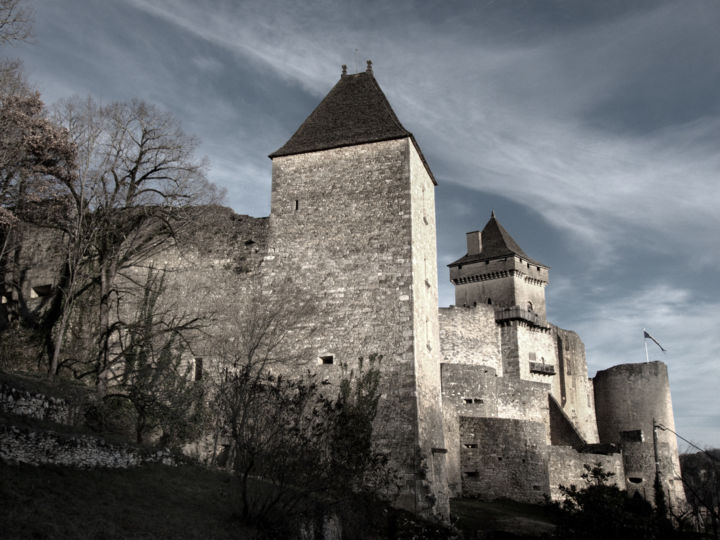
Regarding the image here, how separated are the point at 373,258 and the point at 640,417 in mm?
22581

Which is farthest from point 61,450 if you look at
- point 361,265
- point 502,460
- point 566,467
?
point 566,467

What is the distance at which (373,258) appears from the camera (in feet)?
53.5

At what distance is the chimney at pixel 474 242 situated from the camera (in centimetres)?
4331

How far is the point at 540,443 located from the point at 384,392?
9.39 metres

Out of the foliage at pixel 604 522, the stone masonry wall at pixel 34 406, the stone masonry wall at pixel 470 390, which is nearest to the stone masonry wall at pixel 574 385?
the stone masonry wall at pixel 470 390

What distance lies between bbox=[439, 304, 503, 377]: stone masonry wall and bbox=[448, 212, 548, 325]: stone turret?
22.5 feet

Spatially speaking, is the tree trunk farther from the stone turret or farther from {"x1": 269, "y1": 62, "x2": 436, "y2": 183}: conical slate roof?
the stone turret

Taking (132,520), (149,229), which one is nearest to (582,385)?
(149,229)

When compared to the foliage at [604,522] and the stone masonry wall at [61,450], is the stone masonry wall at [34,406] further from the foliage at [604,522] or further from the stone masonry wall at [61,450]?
the foliage at [604,522]

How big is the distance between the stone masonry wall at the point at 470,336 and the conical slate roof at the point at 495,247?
866cm

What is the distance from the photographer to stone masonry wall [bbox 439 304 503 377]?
31.3 metres

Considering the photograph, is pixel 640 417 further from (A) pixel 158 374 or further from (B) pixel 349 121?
(A) pixel 158 374

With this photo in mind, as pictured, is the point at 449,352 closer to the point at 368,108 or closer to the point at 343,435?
the point at 368,108

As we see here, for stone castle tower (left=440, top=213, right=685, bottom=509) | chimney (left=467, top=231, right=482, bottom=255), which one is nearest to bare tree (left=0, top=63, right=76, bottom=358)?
stone castle tower (left=440, top=213, right=685, bottom=509)
